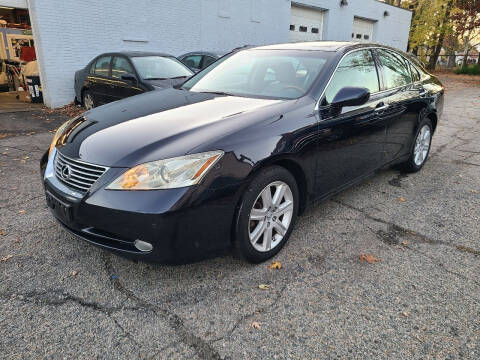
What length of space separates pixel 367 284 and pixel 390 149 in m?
2.03

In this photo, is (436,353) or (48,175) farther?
(48,175)

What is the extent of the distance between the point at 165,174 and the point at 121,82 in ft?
20.3

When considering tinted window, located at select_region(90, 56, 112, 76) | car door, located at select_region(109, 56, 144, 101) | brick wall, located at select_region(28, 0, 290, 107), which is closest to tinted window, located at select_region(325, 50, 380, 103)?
car door, located at select_region(109, 56, 144, 101)

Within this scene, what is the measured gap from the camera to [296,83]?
3.21 metres

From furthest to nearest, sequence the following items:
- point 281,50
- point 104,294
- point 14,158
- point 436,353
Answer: point 14,158
point 281,50
point 104,294
point 436,353

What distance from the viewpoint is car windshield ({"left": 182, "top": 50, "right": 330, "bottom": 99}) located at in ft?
10.5

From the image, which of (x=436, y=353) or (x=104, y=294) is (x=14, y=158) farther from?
(x=436, y=353)

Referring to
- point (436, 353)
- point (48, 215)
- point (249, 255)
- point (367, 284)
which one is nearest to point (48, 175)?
point (48, 215)

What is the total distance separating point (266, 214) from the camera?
2707 mm

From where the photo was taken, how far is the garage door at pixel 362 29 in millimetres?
20408

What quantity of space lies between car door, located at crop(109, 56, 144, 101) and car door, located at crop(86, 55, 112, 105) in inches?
8.8

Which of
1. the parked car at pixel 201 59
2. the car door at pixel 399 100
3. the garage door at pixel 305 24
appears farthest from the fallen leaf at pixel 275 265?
the garage door at pixel 305 24

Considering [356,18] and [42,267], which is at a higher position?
[356,18]

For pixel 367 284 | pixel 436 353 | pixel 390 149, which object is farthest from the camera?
pixel 390 149
